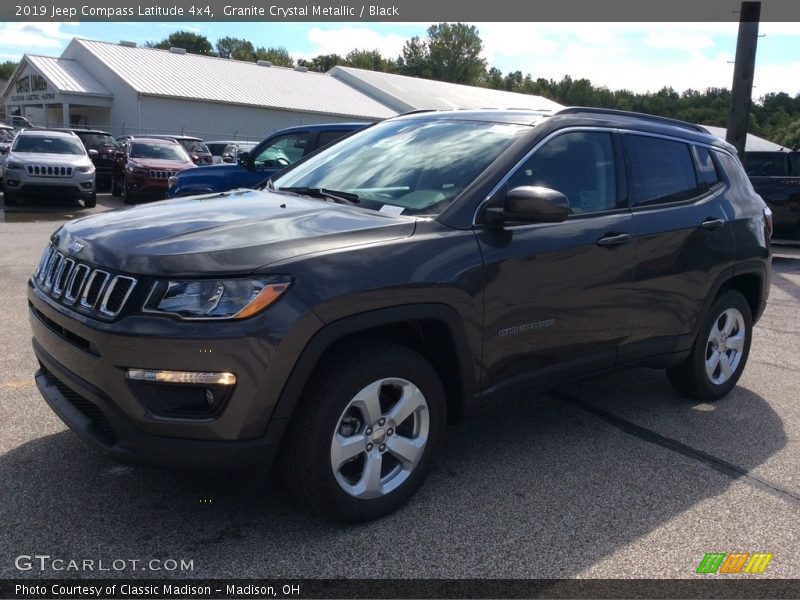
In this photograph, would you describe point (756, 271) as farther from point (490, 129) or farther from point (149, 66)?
point (149, 66)

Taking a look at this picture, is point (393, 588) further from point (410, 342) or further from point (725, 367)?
point (725, 367)

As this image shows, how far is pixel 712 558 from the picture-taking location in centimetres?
325

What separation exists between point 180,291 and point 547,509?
196 centimetres

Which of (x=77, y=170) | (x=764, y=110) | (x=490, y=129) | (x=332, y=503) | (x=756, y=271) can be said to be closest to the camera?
(x=332, y=503)

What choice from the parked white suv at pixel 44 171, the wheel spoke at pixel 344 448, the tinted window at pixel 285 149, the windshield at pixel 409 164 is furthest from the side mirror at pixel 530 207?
the parked white suv at pixel 44 171

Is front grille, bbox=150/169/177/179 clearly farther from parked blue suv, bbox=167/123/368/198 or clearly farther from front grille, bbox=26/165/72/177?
parked blue suv, bbox=167/123/368/198

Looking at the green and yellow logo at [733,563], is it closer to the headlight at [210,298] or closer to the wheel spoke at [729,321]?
the headlight at [210,298]

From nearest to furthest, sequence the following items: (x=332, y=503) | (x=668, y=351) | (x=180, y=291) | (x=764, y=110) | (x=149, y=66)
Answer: (x=180, y=291) < (x=332, y=503) < (x=668, y=351) < (x=149, y=66) < (x=764, y=110)

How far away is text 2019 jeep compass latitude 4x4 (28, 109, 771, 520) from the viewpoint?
2.88 meters

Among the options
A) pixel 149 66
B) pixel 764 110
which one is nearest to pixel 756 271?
pixel 149 66

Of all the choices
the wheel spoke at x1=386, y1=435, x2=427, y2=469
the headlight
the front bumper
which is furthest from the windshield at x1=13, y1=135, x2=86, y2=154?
the wheel spoke at x1=386, y1=435, x2=427, y2=469

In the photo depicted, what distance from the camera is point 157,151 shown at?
19.1 metres

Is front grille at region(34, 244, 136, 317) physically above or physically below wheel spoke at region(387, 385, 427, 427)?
above

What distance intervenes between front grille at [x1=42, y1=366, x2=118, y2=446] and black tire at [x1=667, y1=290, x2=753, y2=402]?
3.66 m
